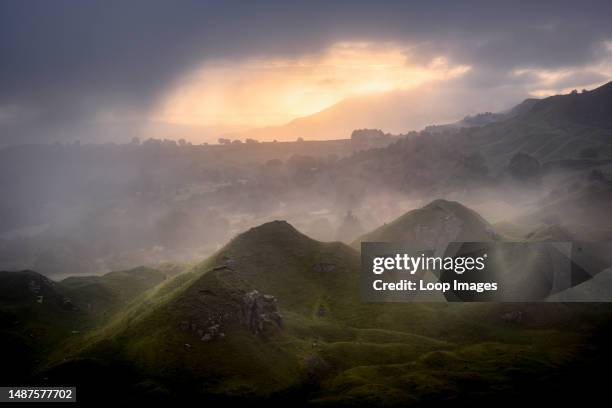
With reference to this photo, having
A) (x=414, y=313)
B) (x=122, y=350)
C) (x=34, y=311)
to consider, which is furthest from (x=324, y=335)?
(x=34, y=311)

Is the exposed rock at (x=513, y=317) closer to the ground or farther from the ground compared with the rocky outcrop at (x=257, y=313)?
closer to the ground

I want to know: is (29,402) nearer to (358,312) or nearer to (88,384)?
(88,384)

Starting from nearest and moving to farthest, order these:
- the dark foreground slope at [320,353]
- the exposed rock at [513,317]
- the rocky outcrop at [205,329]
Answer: the dark foreground slope at [320,353], the rocky outcrop at [205,329], the exposed rock at [513,317]

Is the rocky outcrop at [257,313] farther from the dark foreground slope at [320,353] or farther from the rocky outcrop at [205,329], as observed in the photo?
the rocky outcrop at [205,329]

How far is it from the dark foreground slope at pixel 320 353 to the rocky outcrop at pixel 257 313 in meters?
0.37

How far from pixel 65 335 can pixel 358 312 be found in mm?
113681

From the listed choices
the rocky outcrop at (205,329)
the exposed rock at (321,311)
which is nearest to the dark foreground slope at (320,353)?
the rocky outcrop at (205,329)

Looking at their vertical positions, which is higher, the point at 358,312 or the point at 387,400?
the point at 358,312

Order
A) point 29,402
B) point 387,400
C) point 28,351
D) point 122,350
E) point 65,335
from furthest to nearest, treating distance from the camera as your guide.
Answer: point 65,335
point 28,351
point 122,350
point 387,400
point 29,402

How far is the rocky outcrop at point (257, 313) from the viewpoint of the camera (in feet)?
483

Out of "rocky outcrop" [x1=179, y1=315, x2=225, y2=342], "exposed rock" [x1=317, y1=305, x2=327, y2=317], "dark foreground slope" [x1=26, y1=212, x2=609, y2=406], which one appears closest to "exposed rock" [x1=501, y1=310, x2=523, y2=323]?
"dark foreground slope" [x1=26, y1=212, x2=609, y2=406]

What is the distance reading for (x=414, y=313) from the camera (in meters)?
185

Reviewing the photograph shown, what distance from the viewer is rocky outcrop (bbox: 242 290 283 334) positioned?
147 m

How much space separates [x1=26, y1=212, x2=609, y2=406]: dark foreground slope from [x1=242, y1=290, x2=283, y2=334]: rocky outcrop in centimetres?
37
